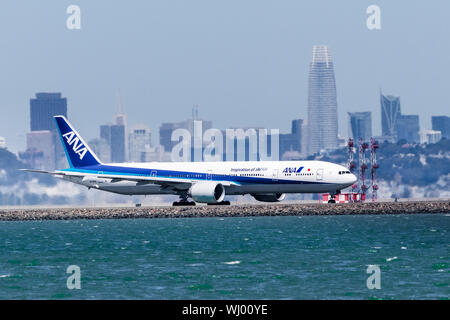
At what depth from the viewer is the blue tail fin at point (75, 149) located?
13750 centimetres

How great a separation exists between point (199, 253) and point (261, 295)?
27013mm

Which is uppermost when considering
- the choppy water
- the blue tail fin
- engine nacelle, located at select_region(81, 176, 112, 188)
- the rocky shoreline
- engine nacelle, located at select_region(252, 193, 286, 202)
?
the blue tail fin

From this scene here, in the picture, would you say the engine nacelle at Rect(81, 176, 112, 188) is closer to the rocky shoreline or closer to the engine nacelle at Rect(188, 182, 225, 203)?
the rocky shoreline

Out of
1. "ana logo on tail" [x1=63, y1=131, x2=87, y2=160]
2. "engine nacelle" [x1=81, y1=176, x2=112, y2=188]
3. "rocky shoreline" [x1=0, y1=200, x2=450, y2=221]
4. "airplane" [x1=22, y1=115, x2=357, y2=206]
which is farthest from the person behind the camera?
"ana logo on tail" [x1=63, y1=131, x2=87, y2=160]

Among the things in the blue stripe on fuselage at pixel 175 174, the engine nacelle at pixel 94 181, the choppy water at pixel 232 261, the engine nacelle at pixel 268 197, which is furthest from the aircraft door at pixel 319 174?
the engine nacelle at pixel 94 181

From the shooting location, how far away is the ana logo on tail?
13862 cm

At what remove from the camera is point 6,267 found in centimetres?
7188

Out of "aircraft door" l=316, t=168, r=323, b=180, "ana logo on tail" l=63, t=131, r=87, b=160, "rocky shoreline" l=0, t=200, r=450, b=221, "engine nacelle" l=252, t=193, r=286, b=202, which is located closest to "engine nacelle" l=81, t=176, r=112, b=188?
"ana logo on tail" l=63, t=131, r=87, b=160

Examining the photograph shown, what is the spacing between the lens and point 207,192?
123 meters

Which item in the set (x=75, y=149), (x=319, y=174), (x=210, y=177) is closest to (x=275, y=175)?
(x=319, y=174)

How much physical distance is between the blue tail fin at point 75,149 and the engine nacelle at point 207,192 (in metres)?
18.4

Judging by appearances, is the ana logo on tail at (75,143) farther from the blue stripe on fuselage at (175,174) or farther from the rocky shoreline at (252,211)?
the rocky shoreline at (252,211)

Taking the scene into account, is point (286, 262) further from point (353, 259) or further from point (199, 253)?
point (199, 253)
